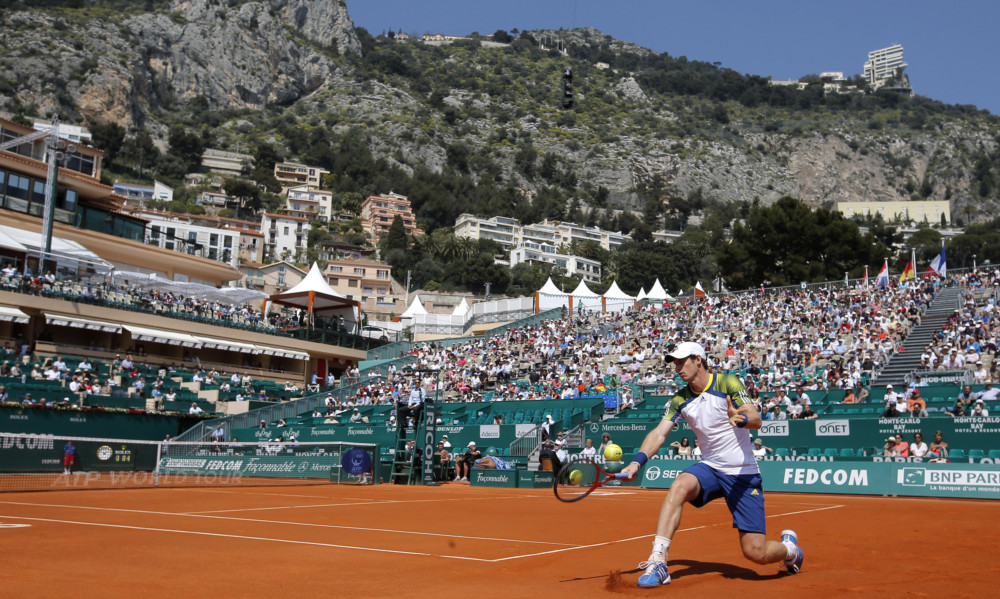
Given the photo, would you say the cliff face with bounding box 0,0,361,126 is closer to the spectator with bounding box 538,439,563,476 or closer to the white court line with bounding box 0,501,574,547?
the spectator with bounding box 538,439,563,476

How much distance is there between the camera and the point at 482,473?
83.9 feet

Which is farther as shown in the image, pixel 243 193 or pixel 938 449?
pixel 243 193

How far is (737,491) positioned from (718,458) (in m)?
0.30

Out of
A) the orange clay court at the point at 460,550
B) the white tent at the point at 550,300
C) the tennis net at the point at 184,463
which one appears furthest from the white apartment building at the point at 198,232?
the orange clay court at the point at 460,550

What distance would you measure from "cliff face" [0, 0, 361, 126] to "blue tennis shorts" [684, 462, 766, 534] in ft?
542

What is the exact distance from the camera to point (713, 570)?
7.42 metres

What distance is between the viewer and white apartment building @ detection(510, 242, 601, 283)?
150500 mm

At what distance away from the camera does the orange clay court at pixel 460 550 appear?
6551mm

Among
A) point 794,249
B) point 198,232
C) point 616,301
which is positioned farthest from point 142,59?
point 616,301

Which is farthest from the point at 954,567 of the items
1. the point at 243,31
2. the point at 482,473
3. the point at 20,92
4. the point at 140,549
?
the point at 243,31

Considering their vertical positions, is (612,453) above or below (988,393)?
below

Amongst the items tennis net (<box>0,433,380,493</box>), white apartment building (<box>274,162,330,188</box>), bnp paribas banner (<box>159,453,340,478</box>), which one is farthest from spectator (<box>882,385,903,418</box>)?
white apartment building (<box>274,162,330,188</box>)

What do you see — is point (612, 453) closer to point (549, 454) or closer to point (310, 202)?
point (549, 454)

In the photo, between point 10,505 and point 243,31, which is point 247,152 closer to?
point 243,31
